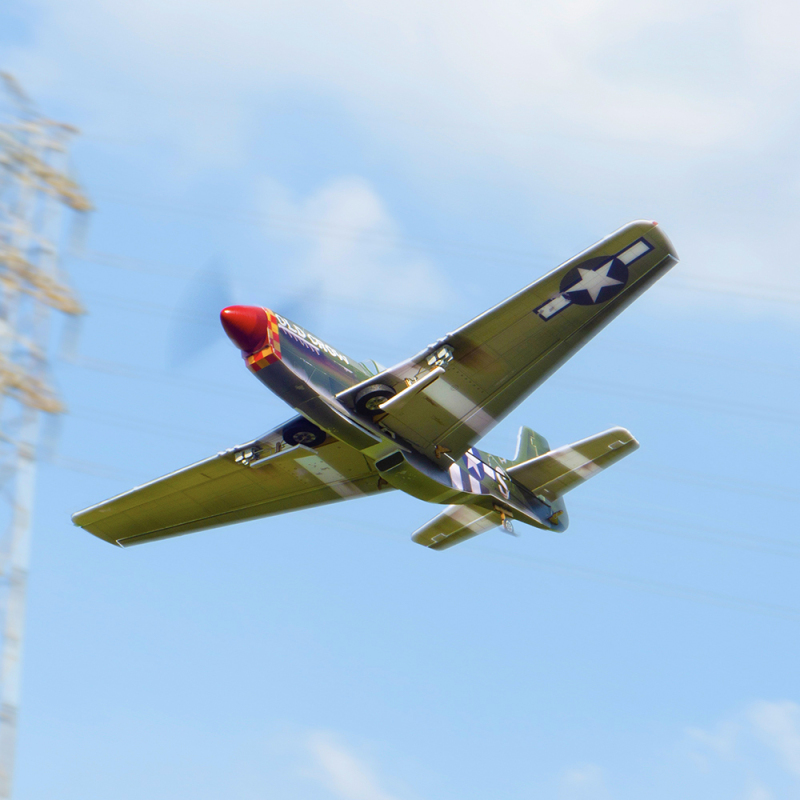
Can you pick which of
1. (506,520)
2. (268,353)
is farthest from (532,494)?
(268,353)

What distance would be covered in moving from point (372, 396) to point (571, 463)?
4630 mm

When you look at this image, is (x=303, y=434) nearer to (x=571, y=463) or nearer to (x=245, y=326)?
(x=245, y=326)

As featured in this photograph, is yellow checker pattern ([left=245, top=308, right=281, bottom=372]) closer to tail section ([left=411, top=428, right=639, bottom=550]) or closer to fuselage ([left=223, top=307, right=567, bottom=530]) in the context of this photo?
fuselage ([left=223, top=307, right=567, bottom=530])

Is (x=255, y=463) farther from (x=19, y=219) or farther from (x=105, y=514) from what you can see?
(x=19, y=219)

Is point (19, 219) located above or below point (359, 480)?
above

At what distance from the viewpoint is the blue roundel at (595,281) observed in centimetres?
1595

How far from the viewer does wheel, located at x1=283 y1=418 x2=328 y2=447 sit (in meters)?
18.3

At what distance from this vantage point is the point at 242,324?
15961mm

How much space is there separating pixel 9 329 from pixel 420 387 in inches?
272

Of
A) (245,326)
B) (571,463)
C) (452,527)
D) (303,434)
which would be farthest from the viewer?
(452,527)

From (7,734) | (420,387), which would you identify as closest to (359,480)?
(420,387)

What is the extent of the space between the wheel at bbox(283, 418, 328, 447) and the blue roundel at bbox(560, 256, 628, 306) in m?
5.01

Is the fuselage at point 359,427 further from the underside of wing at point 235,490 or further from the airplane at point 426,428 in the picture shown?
the underside of wing at point 235,490

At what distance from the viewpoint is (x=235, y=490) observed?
2072cm
